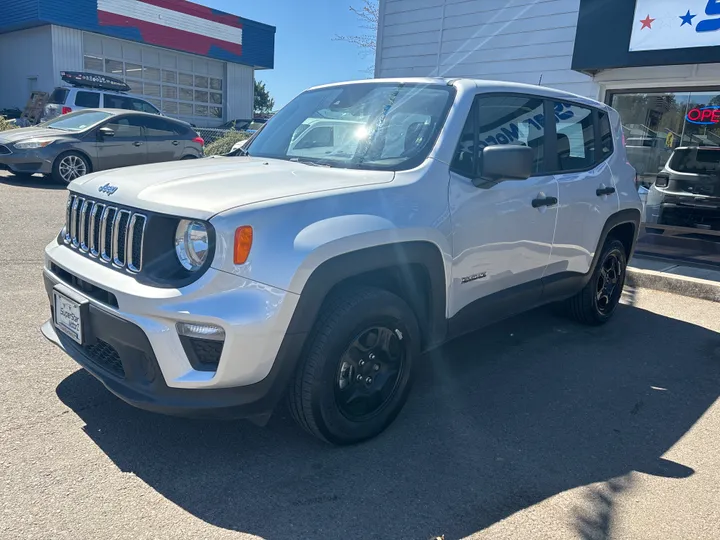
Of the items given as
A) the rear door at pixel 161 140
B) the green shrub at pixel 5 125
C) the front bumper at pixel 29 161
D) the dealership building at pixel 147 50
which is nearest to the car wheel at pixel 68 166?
the front bumper at pixel 29 161

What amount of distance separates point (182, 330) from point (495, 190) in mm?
2036

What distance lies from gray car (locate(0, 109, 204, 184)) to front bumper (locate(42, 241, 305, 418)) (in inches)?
360

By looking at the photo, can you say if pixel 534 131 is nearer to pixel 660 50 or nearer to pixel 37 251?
pixel 660 50

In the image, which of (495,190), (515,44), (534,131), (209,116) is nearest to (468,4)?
(515,44)

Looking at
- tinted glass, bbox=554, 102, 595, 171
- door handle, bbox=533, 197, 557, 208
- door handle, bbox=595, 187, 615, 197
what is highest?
tinted glass, bbox=554, 102, 595, 171

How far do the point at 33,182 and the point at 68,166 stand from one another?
792 mm

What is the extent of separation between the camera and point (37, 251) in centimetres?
625

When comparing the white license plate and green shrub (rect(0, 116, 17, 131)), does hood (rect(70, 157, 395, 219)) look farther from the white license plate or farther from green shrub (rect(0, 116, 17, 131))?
green shrub (rect(0, 116, 17, 131))

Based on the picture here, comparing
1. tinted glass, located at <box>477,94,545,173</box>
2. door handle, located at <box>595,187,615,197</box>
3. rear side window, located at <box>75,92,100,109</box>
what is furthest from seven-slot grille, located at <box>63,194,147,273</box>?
rear side window, located at <box>75,92,100,109</box>

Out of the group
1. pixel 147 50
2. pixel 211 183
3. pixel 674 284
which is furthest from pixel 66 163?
pixel 147 50

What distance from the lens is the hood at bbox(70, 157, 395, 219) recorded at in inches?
101

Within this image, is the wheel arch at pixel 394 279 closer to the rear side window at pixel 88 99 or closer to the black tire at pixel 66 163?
the black tire at pixel 66 163

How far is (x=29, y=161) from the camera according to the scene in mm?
10312

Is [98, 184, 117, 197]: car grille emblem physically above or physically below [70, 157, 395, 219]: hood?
below
